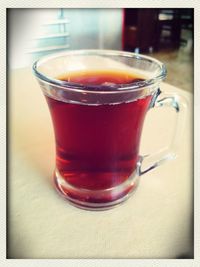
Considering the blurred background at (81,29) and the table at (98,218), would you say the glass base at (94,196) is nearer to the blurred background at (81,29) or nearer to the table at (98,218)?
the table at (98,218)

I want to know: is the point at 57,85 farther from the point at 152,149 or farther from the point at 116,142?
the point at 152,149

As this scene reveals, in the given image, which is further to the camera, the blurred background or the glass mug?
the blurred background

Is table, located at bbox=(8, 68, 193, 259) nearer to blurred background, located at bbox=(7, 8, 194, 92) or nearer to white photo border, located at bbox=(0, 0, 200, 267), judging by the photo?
white photo border, located at bbox=(0, 0, 200, 267)

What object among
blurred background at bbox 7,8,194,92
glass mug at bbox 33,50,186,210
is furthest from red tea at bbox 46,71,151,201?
blurred background at bbox 7,8,194,92

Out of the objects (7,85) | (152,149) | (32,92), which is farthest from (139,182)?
(32,92)

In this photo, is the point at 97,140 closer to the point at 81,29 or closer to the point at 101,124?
the point at 101,124
